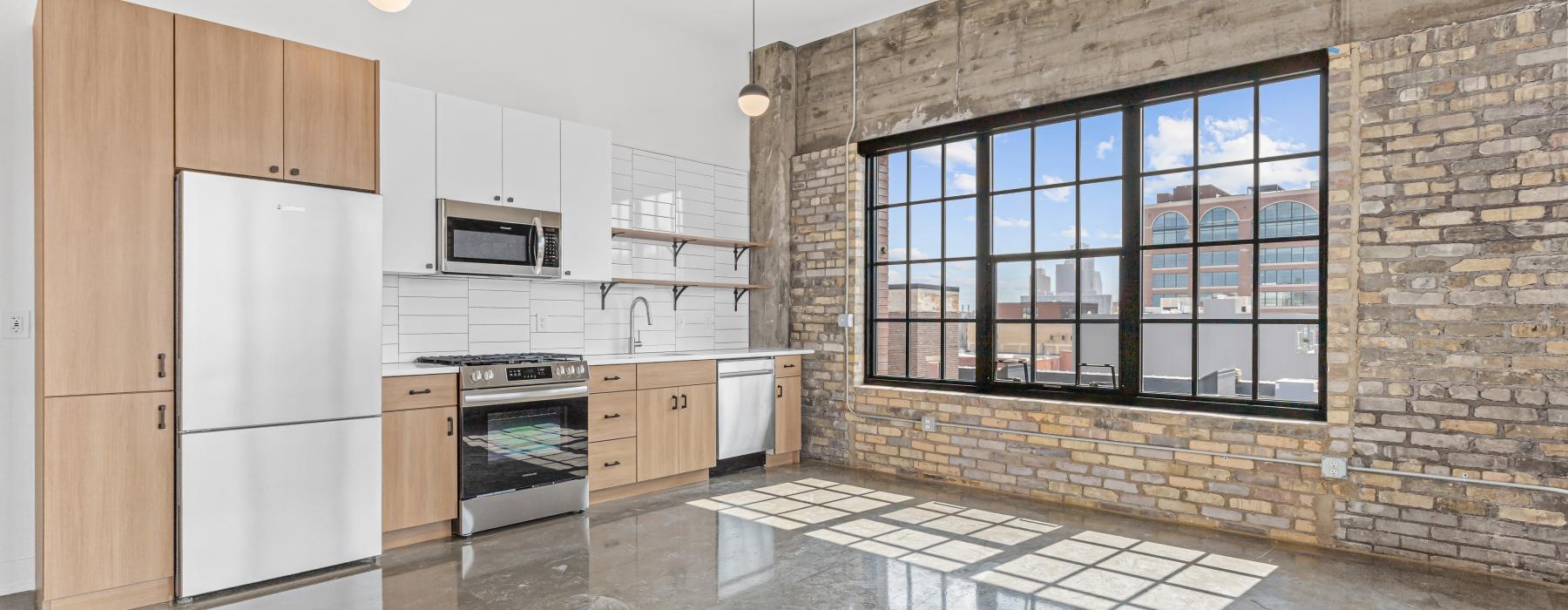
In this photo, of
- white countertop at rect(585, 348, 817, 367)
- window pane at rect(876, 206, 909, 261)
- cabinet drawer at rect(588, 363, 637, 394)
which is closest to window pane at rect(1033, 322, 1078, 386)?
window pane at rect(876, 206, 909, 261)

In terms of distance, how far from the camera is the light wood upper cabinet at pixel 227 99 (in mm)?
3248

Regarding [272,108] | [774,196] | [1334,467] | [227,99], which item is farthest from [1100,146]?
[227,99]

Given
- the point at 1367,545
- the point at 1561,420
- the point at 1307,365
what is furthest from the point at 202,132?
the point at 1561,420

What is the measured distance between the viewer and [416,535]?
399cm

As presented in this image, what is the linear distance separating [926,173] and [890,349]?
1.35 metres

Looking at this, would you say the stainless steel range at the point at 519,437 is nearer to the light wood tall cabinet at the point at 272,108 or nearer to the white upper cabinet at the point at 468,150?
the white upper cabinet at the point at 468,150

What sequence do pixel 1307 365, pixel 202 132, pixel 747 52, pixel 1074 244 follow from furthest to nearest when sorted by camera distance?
1. pixel 747 52
2. pixel 1074 244
3. pixel 1307 365
4. pixel 202 132

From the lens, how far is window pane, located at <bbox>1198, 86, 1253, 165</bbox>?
171 inches

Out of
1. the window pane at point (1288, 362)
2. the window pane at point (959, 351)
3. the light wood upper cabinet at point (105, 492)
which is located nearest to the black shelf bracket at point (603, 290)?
the window pane at point (959, 351)

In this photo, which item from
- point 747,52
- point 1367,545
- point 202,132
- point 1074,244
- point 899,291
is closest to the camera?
point 202,132

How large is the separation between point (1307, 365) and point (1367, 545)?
910 mm

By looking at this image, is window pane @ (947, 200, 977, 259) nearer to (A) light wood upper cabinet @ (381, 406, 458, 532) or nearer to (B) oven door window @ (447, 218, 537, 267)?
(B) oven door window @ (447, 218, 537, 267)

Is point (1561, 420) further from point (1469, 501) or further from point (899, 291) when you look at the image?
point (899, 291)

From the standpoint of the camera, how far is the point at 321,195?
3545 mm
